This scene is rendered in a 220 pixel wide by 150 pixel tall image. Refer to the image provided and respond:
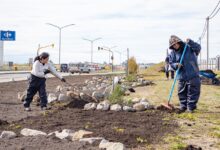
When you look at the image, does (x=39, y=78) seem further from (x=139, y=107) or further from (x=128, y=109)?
(x=139, y=107)

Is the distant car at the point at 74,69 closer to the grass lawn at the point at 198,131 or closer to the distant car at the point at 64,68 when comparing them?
the distant car at the point at 64,68

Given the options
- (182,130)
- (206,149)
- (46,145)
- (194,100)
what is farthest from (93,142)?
(194,100)

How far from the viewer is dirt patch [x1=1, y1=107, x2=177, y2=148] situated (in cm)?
740

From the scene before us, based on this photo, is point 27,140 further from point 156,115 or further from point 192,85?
point 192,85

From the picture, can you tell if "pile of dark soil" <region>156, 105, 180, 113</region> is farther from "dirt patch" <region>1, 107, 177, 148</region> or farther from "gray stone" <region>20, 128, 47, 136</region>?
"gray stone" <region>20, 128, 47, 136</region>

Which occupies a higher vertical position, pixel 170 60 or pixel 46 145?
pixel 170 60

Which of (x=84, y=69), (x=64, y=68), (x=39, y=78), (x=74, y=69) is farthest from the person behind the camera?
(x=64, y=68)

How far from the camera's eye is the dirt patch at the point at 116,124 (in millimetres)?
7402

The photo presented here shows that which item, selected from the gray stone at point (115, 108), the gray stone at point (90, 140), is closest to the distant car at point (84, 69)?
the gray stone at point (115, 108)

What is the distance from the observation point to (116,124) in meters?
8.86

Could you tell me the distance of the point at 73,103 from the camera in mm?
13320

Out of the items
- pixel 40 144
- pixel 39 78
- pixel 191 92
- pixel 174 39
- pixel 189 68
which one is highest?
pixel 174 39

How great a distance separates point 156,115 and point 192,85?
1.44 metres

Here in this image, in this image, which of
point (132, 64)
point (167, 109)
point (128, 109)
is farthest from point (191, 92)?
point (132, 64)
